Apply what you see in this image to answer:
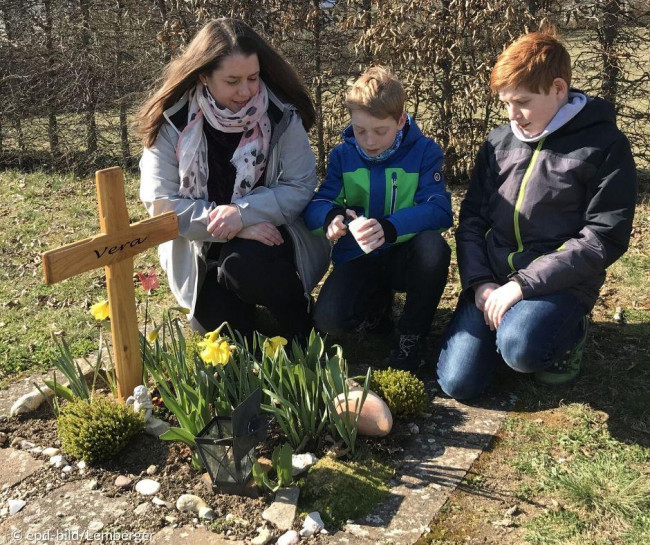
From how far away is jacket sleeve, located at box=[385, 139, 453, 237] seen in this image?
123 inches

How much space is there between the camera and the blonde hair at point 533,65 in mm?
2770

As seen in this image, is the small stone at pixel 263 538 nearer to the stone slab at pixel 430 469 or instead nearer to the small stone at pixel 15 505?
the stone slab at pixel 430 469

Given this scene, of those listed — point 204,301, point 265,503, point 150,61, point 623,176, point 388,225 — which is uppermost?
point 150,61

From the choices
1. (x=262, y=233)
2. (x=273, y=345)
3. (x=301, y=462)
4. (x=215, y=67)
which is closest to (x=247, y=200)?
(x=262, y=233)

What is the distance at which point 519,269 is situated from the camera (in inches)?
118

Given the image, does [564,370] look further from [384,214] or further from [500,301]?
[384,214]

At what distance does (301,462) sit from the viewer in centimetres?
249

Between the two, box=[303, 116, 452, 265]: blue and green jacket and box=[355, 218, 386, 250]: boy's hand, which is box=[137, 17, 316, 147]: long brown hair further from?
box=[355, 218, 386, 250]: boy's hand

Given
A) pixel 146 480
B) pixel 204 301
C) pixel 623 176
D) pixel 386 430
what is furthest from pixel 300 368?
pixel 623 176

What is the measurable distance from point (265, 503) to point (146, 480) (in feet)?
1.48

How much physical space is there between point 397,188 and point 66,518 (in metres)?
1.88

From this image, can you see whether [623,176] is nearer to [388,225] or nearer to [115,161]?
[388,225]

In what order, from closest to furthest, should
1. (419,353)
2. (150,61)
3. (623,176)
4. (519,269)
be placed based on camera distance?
(623,176) → (519,269) → (419,353) → (150,61)

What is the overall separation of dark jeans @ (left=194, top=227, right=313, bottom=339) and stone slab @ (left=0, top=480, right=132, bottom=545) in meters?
1.03
